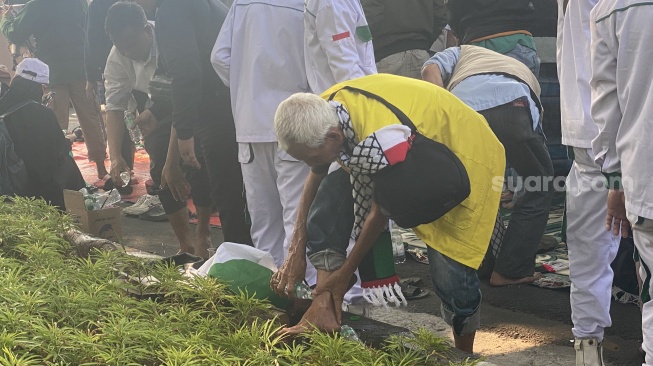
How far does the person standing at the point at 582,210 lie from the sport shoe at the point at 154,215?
433cm

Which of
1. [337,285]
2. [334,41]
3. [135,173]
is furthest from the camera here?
[135,173]

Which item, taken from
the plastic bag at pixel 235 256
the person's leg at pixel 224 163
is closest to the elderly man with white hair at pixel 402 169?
the plastic bag at pixel 235 256

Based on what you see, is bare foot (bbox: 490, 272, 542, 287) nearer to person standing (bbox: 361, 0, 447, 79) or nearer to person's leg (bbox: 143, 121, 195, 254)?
person standing (bbox: 361, 0, 447, 79)

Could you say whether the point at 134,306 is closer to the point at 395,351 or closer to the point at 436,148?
the point at 395,351

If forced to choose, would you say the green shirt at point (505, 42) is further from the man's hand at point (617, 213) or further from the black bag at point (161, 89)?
the man's hand at point (617, 213)

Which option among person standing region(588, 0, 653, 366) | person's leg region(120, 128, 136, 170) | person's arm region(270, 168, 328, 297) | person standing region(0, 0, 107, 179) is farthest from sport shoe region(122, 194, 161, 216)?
person standing region(588, 0, 653, 366)

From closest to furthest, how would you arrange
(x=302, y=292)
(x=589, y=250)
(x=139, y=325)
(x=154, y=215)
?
(x=139, y=325) < (x=302, y=292) < (x=589, y=250) < (x=154, y=215)

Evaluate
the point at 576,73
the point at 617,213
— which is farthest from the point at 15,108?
the point at 617,213

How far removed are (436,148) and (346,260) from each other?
530 mm

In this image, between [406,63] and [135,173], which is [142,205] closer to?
[135,173]

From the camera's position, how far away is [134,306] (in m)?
3.01

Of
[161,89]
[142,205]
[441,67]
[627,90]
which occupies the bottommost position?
[142,205]

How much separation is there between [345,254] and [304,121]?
64 centimetres

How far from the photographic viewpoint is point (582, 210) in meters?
3.56
